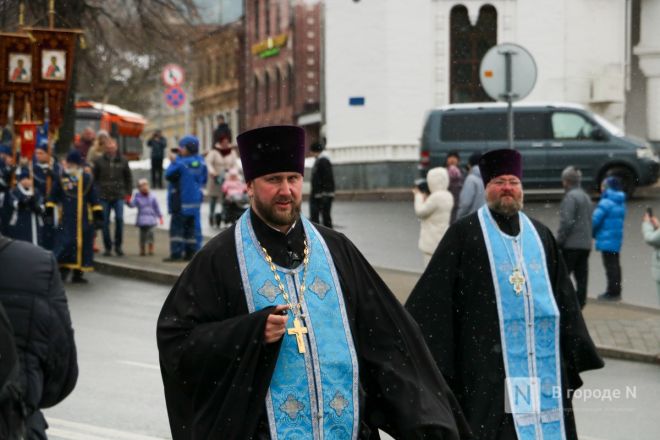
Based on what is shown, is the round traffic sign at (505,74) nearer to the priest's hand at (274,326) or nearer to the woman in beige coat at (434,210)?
the woman in beige coat at (434,210)

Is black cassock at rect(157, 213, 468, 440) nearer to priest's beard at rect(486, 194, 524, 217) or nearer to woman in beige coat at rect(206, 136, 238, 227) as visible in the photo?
priest's beard at rect(486, 194, 524, 217)

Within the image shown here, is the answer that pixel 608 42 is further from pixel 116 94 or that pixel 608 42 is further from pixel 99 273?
pixel 116 94

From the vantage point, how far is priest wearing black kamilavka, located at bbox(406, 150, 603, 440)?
25.8 ft

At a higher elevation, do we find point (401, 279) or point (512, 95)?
point (512, 95)

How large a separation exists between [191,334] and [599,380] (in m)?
7.36

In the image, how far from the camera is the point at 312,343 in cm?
524

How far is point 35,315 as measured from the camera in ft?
15.5

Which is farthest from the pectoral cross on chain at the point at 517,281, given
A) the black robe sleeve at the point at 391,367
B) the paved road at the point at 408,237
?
the paved road at the point at 408,237

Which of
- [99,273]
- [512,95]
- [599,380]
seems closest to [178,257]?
[99,273]

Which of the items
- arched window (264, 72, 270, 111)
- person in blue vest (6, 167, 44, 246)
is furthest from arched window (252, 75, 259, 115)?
person in blue vest (6, 167, 44, 246)

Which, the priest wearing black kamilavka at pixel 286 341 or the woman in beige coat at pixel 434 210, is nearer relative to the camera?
the priest wearing black kamilavka at pixel 286 341

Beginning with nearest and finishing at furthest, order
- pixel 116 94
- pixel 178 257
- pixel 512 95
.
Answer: pixel 512 95 → pixel 178 257 → pixel 116 94

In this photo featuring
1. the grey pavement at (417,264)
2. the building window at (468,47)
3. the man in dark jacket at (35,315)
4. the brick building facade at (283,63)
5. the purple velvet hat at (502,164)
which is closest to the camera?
the man in dark jacket at (35,315)

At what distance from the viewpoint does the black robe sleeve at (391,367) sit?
5.18 m
